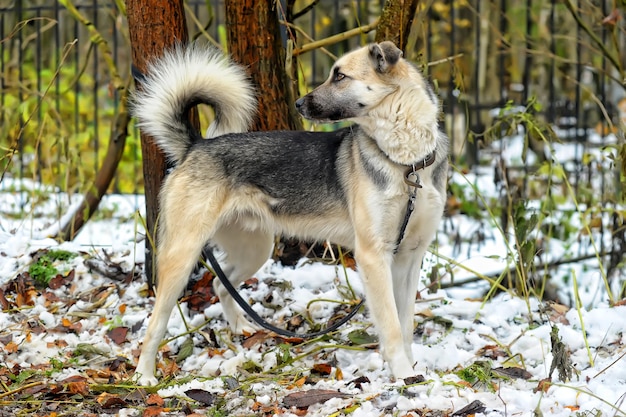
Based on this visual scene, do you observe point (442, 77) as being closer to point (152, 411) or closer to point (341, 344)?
point (341, 344)

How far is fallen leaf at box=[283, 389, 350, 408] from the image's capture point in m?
3.66

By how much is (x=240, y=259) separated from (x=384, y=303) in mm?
1154

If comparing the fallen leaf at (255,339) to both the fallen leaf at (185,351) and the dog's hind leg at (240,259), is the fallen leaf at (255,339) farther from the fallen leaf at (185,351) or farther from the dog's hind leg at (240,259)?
the fallen leaf at (185,351)

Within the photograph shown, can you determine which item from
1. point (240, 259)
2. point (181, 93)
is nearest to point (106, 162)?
point (240, 259)

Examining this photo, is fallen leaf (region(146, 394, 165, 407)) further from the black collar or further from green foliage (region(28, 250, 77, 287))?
green foliage (region(28, 250, 77, 287))

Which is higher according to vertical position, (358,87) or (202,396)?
(358,87)

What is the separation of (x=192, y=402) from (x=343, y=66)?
5.50ft

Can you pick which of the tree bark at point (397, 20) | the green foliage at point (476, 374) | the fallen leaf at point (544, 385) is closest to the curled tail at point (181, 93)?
the tree bark at point (397, 20)

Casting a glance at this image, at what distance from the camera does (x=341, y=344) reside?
4.53m

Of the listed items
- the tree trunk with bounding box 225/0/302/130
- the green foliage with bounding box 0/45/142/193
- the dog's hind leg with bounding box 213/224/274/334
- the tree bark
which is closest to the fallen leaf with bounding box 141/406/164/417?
the dog's hind leg with bounding box 213/224/274/334

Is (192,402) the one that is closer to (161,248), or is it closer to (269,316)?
(161,248)

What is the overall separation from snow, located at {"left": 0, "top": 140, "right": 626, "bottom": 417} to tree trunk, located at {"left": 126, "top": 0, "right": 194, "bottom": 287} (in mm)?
563

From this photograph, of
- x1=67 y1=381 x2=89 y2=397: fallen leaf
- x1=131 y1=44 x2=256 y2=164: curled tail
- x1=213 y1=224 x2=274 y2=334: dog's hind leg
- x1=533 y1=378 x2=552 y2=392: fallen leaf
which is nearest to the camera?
x1=533 y1=378 x2=552 y2=392: fallen leaf

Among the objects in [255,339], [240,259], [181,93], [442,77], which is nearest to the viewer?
[181,93]
